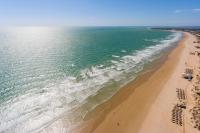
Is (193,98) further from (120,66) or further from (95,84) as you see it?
(120,66)

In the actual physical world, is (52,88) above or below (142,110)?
above

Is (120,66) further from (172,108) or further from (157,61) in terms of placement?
(172,108)

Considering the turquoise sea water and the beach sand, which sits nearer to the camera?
the beach sand

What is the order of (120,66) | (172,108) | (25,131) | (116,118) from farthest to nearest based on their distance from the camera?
1. (120,66)
2. (172,108)
3. (116,118)
4. (25,131)

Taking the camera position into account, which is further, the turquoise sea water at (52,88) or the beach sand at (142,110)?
the turquoise sea water at (52,88)

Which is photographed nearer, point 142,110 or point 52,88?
point 142,110

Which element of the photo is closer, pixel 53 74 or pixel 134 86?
pixel 134 86

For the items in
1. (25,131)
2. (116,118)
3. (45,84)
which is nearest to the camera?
(25,131)

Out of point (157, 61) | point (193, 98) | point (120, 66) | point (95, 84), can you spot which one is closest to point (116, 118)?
point (95, 84)
